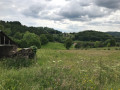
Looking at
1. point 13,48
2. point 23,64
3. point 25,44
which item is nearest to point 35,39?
point 25,44

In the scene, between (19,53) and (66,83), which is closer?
(66,83)

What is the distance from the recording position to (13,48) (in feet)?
39.0

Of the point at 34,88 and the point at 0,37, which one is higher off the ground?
the point at 0,37

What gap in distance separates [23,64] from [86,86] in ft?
18.5

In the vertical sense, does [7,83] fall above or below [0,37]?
below

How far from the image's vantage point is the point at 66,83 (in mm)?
A: 4059

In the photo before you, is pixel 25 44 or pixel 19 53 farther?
pixel 25 44

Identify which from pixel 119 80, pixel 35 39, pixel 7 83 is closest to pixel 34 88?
pixel 7 83

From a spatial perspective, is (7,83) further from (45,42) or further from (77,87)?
(45,42)

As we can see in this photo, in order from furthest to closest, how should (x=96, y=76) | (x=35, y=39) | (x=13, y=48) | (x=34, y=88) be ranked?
(x=35, y=39) → (x=13, y=48) → (x=96, y=76) → (x=34, y=88)

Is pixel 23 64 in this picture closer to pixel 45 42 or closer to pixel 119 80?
pixel 119 80

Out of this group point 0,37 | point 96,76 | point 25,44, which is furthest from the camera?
point 25,44

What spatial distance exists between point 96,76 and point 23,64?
5.42 metres

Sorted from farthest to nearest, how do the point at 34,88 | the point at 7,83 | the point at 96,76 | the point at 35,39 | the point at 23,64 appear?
the point at 35,39 → the point at 23,64 → the point at 96,76 → the point at 7,83 → the point at 34,88
